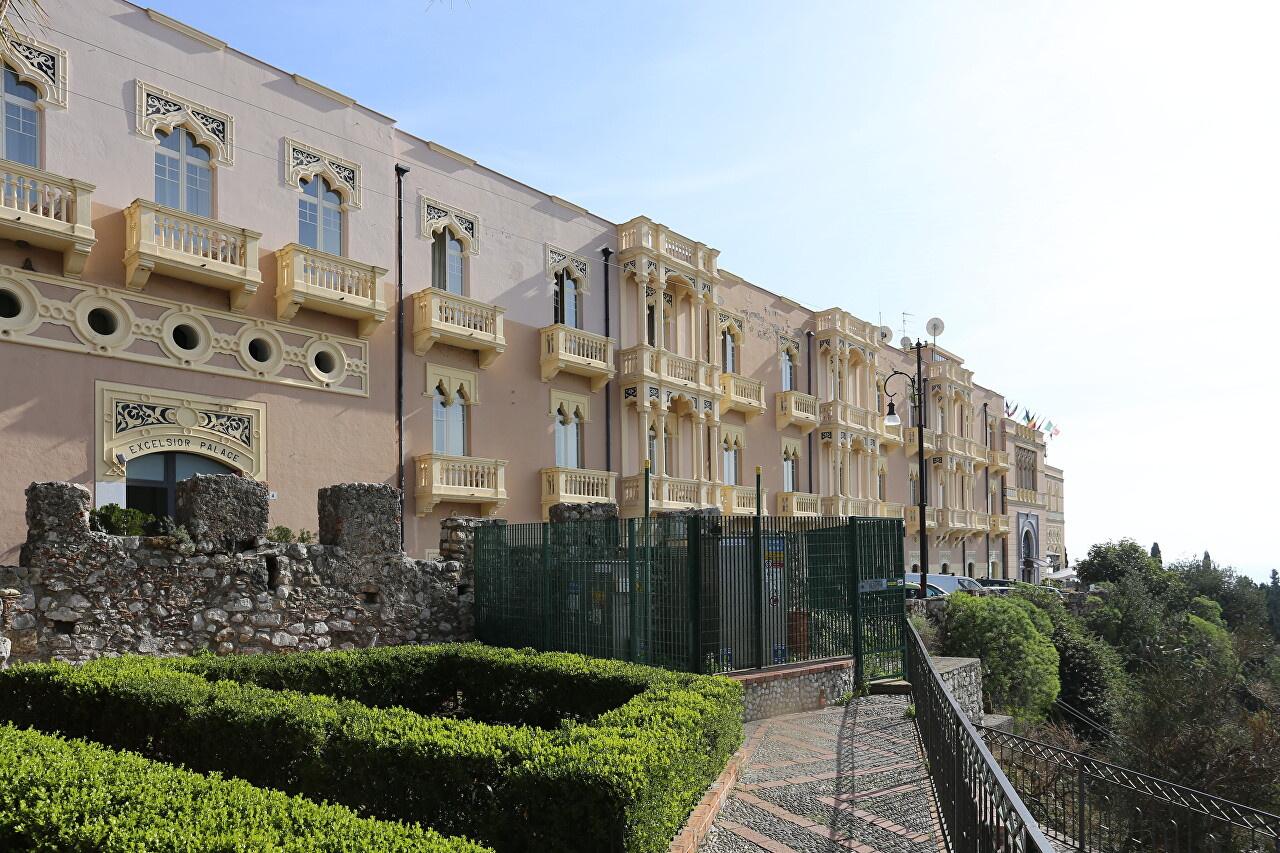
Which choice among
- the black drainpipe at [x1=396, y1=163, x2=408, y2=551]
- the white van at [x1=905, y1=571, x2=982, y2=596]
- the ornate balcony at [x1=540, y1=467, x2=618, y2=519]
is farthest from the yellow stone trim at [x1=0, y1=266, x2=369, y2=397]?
the white van at [x1=905, y1=571, x2=982, y2=596]

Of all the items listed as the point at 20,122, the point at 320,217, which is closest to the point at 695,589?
the point at 320,217

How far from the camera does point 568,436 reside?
72.7 feet

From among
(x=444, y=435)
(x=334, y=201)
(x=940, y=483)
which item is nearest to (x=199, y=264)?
(x=334, y=201)

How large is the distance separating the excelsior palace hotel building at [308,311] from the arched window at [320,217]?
0.04 m

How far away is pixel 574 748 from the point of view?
17.4 ft

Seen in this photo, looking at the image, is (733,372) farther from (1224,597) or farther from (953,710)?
(1224,597)

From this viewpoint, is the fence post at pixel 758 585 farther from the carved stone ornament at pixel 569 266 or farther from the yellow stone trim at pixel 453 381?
the carved stone ornament at pixel 569 266

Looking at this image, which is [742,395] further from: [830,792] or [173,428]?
[830,792]

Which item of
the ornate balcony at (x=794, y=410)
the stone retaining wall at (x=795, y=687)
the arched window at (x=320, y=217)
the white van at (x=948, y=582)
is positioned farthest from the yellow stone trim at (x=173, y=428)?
the white van at (x=948, y=582)

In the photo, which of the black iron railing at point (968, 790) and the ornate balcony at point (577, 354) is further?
the ornate balcony at point (577, 354)

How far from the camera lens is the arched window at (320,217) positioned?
17.0 meters

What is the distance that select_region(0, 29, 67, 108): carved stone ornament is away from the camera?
43.3 ft

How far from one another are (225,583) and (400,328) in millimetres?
8363

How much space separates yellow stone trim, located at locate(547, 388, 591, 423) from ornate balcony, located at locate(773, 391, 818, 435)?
31.1 ft
